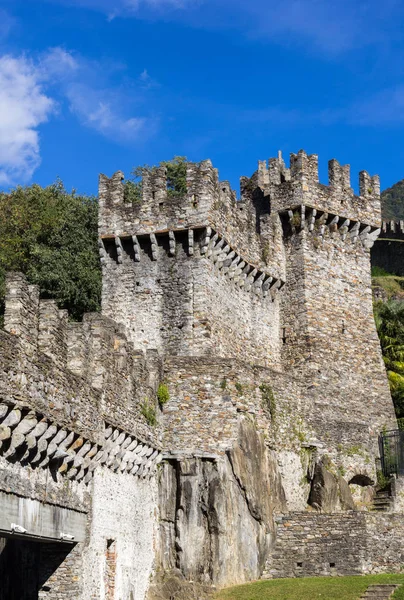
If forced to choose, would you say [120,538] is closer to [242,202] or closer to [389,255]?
[242,202]

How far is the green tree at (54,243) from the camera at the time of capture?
39594 millimetres

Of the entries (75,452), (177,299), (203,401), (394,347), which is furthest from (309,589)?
(394,347)

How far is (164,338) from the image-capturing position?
32531mm

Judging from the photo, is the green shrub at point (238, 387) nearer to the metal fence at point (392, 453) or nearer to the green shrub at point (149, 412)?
the green shrub at point (149, 412)

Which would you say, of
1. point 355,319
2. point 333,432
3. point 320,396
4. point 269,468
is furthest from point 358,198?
point 269,468

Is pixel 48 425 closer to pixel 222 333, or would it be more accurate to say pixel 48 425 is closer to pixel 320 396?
pixel 222 333

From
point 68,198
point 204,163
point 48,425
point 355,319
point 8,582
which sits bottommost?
point 8,582

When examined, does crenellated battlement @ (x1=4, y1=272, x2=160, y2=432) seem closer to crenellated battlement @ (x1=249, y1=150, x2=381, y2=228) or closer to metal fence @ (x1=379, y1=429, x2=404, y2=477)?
metal fence @ (x1=379, y1=429, x2=404, y2=477)

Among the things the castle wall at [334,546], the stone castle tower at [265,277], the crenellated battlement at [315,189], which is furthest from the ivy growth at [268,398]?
the crenellated battlement at [315,189]

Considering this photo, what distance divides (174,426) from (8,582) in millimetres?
6278

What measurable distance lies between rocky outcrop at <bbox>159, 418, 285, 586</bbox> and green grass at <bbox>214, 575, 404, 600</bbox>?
810 millimetres

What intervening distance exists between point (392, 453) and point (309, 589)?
10.9 m

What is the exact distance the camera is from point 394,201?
13525cm

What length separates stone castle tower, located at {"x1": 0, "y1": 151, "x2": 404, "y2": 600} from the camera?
20484mm
